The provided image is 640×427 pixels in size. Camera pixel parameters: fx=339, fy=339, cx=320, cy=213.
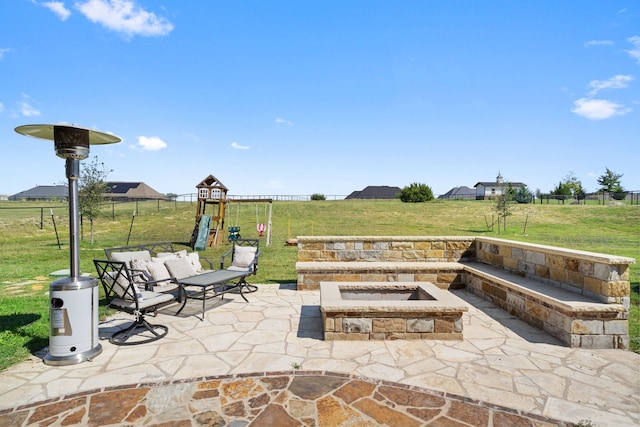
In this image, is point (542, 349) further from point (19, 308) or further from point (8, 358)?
point (19, 308)

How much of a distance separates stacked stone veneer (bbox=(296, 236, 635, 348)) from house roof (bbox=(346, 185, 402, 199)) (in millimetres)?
58250

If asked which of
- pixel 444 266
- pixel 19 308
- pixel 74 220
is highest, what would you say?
pixel 74 220

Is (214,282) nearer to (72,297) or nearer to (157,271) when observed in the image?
(157,271)

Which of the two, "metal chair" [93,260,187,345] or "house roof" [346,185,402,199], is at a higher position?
"house roof" [346,185,402,199]

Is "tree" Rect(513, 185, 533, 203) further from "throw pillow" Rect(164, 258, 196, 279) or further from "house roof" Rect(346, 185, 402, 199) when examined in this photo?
"throw pillow" Rect(164, 258, 196, 279)

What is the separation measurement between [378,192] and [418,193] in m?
29.1

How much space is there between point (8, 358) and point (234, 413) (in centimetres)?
280

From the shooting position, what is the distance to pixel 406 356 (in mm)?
3646

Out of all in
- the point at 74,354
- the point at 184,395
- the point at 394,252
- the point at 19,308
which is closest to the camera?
the point at 184,395

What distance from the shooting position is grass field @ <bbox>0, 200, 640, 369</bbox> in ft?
17.2

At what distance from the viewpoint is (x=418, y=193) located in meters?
38.1

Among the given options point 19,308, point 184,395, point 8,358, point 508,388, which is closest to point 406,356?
point 508,388

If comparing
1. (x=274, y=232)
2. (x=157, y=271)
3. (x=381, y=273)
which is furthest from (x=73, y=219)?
(x=274, y=232)

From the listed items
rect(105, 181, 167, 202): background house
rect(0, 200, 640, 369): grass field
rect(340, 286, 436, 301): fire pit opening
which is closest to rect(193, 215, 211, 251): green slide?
rect(0, 200, 640, 369): grass field
